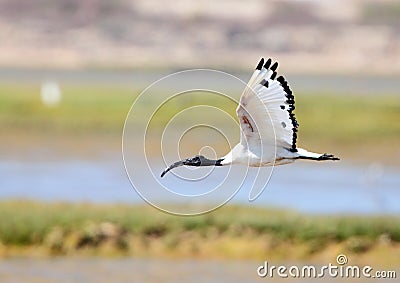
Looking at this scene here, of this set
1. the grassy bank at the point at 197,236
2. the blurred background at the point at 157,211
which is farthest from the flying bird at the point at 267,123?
Answer: the grassy bank at the point at 197,236

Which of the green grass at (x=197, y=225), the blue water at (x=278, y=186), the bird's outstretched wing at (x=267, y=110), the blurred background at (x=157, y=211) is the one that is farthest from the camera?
the blue water at (x=278, y=186)

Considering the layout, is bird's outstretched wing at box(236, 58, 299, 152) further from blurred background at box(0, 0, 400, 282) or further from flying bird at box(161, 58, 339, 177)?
blurred background at box(0, 0, 400, 282)

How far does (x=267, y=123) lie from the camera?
10156mm

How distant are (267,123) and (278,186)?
43.1ft

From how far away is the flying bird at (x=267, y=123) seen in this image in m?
9.96

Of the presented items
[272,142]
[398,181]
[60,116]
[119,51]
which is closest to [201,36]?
[119,51]

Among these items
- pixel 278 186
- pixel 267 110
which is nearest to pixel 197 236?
pixel 278 186

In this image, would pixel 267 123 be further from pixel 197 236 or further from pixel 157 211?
pixel 157 211

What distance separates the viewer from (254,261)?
16.5 meters

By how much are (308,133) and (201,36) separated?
58.4 m

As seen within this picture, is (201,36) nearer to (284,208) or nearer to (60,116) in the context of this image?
(60,116)

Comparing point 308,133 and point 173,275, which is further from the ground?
point 308,133

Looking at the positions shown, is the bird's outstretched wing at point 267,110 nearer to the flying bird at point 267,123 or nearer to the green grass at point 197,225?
the flying bird at point 267,123

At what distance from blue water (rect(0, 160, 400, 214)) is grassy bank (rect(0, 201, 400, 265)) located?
1.69 meters
